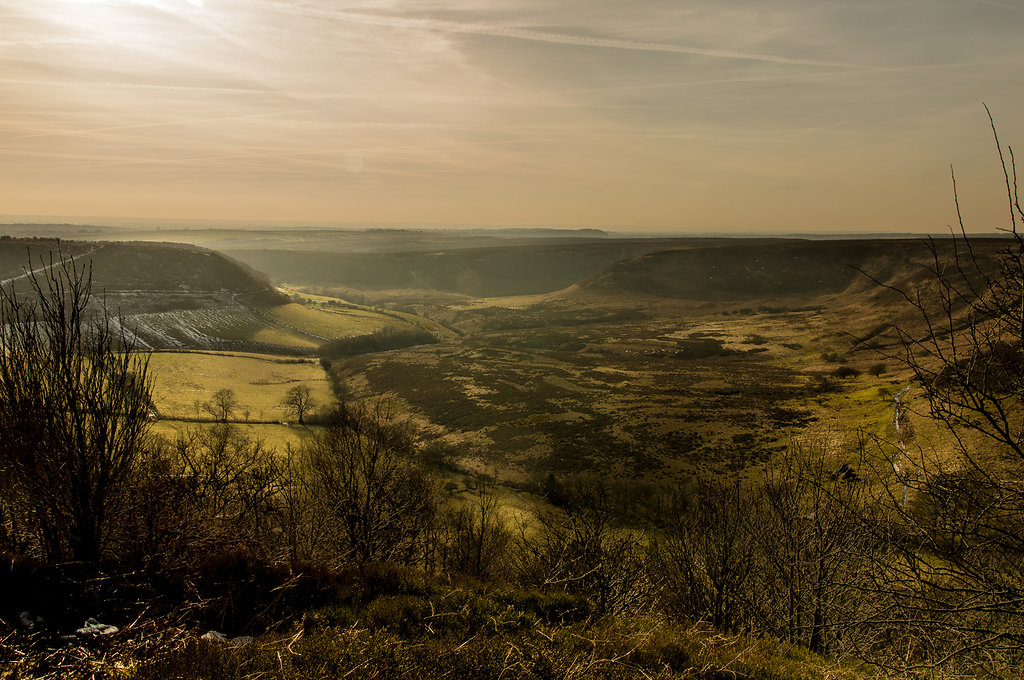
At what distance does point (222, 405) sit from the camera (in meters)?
52.9

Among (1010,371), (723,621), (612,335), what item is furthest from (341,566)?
(612,335)

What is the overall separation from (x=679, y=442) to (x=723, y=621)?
3788cm

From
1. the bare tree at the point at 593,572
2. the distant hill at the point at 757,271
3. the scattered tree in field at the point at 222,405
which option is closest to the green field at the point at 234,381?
the scattered tree in field at the point at 222,405

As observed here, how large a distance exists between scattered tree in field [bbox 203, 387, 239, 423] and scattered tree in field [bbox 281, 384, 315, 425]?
554cm

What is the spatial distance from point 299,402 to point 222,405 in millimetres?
8127

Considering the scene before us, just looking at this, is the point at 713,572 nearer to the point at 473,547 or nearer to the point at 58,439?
the point at 473,547

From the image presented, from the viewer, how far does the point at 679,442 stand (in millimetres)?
52062

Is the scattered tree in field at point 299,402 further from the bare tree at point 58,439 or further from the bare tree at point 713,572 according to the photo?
the bare tree at point 58,439

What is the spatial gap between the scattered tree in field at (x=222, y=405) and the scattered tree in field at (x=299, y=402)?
554cm

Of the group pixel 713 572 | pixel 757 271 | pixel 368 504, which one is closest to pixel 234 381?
pixel 368 504

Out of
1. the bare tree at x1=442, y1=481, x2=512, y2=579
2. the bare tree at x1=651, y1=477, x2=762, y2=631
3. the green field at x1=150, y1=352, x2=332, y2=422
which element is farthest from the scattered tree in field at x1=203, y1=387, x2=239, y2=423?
the bare tree at x1=651, y1=477, x2=762, y2=631

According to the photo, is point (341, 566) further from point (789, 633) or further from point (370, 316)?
point (370, 316)

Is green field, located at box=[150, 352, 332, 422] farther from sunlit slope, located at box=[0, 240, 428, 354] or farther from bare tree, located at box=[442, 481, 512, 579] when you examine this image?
bare tree, located at box=[442, 481, 512, 579]

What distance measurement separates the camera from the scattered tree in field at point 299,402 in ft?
185
